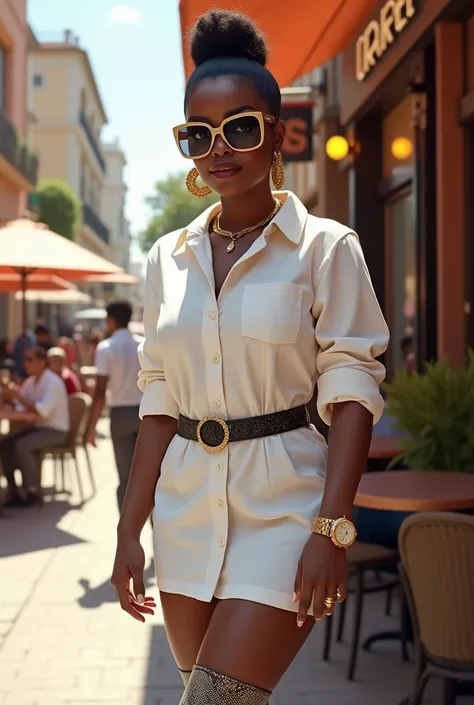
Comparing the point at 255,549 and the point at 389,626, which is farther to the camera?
the point at 389,626

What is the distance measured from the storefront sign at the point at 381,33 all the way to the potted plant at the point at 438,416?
376cm

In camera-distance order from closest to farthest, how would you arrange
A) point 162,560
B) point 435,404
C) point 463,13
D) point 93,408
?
point 162,560, point 435,404, point 463,13, point 93,408

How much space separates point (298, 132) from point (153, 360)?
373 inches

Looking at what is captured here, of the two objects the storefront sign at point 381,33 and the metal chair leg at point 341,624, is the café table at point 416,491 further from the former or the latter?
the storefront sign at point 381,33

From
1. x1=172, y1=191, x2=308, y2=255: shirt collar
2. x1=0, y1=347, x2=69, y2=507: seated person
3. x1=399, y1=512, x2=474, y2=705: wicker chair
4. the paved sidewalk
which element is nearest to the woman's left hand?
x1=172, y1=191, x2=308, y2=255: shirt collar

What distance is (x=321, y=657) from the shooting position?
16.4 feet

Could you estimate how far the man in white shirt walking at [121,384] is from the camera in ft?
25.6

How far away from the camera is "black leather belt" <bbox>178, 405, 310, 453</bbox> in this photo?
219 centimetres

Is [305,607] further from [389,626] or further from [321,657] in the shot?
[389,626]

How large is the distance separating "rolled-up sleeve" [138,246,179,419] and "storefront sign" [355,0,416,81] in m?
5.84

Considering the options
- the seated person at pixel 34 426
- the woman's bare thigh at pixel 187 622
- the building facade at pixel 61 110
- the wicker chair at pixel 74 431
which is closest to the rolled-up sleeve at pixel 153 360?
the woman's bare thigh at pixel 187 622

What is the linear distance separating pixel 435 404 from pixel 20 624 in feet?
8.51

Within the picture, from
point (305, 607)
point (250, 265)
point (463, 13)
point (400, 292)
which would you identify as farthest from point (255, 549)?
point (400, 292)

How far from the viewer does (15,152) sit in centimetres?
2484
